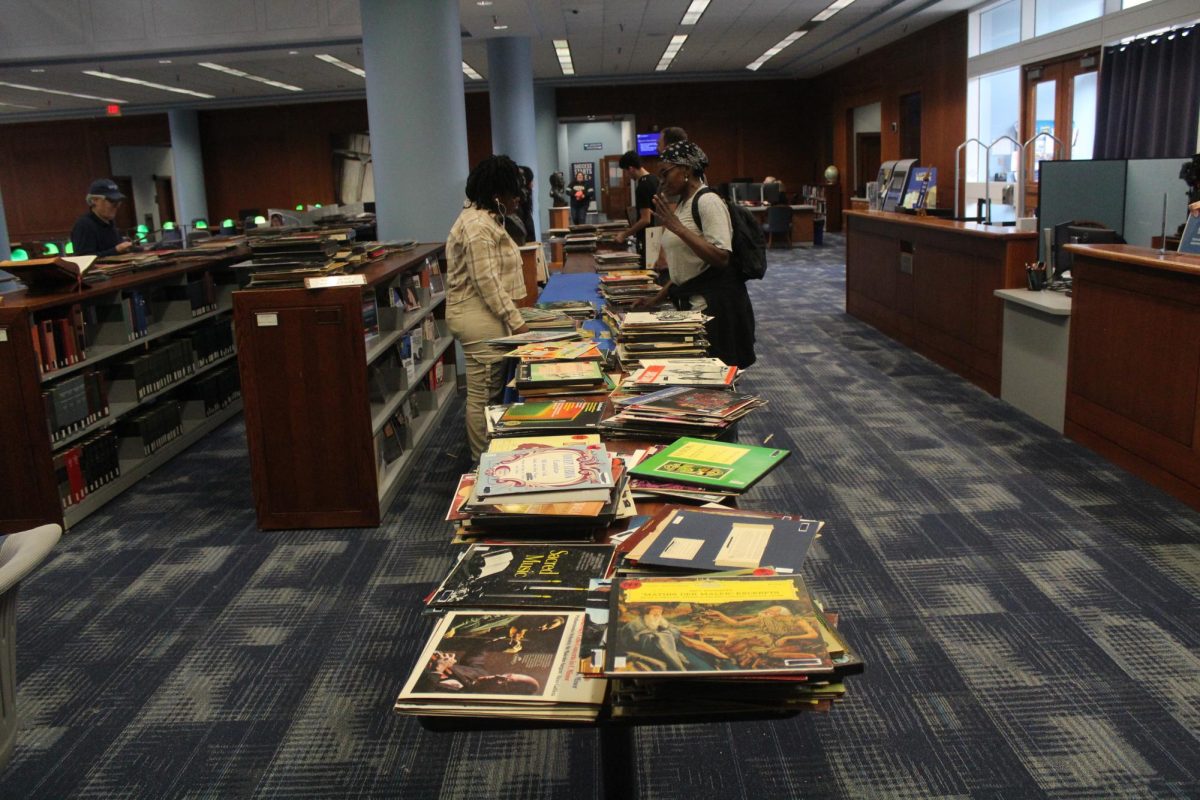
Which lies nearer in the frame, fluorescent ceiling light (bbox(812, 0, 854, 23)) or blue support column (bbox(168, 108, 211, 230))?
fluorescent ceiling light (bbox(812, 0, 854, 23))

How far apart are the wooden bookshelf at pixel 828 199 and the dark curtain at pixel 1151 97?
957cm

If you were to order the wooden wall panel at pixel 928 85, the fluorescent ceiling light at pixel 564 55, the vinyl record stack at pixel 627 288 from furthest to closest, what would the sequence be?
the fluorescent ceiling light at pixel 564 55 → the wooden wall panel at pixel 928 85 → the vinyl record stack at pixel 627 288

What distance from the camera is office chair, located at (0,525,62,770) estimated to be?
1.64 m

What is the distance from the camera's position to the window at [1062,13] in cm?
1030

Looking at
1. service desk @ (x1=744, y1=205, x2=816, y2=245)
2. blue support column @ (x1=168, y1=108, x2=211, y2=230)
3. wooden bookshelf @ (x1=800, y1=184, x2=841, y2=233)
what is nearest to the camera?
service desk @ (x1=744, y1=205, x2=816, y2=245)

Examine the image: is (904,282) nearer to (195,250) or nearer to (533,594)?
(195,250)

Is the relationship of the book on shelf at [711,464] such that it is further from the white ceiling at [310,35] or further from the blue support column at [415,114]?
the white ceiling at [310,35]

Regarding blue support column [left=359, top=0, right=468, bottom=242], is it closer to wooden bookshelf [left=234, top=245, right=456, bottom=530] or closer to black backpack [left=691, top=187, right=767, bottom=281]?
wooden bookshelf [left=234, top=245, right=456, bottom=530]

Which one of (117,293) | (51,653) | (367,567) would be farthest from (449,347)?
(51,653)

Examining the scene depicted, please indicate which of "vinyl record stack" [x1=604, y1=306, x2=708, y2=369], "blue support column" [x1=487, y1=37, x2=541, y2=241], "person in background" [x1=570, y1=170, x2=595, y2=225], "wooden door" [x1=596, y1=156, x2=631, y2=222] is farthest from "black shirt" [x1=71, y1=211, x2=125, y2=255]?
"wooden door" [x1=596, y1=156, x2=631, y2=222]

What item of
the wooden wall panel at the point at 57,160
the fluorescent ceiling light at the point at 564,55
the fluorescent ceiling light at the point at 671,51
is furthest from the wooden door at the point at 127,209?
the fluorescent ceiling light at the point at 671,51

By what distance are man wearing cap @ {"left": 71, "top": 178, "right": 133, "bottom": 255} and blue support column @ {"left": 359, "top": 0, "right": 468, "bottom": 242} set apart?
1989 mm

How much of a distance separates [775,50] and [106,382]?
14.5m

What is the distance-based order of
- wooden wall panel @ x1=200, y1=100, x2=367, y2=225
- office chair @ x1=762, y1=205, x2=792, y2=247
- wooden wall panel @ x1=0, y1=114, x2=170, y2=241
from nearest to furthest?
office chair @ x1=762, y1=205, x2=792, y2=247
wooden wall panel @ x1=200, y1=100, x2=367, y2=225
wooden wall panel @ x1=0, y1=114, x2=170, y2=241
